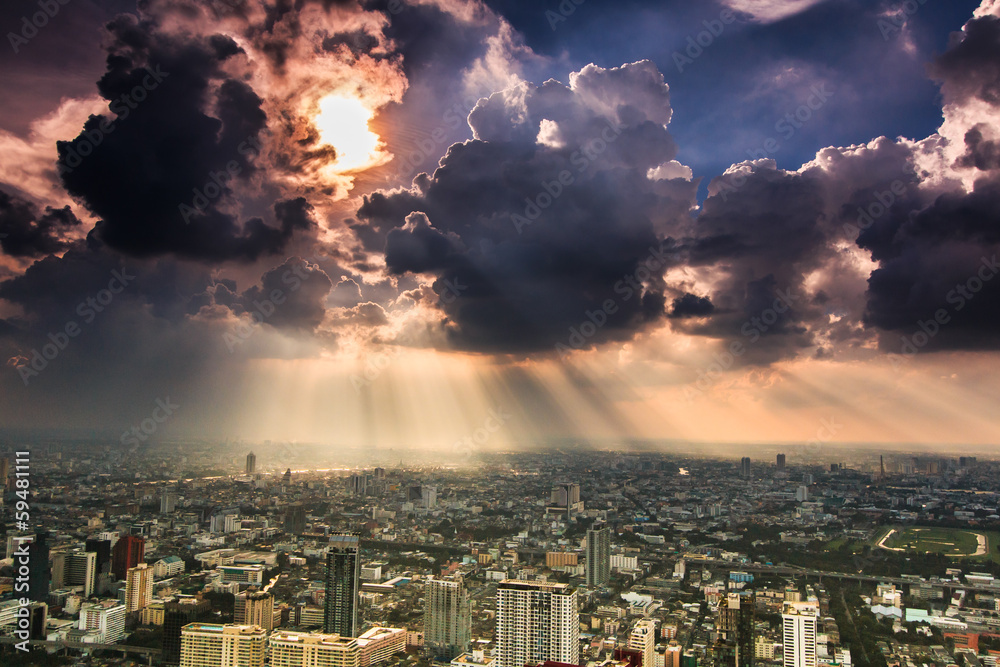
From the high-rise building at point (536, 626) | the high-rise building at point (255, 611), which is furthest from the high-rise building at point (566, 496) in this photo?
the high-rise building at point (536, 626)

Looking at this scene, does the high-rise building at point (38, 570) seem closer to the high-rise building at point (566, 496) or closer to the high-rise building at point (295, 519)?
the high-rise building at point (295, 519)

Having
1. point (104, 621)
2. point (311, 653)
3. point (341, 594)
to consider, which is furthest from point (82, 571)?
point (311, 653)

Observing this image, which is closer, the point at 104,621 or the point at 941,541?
the point at 104,621

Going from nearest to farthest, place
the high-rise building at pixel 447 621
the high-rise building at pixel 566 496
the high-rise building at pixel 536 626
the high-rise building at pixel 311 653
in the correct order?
the high-rise building at pixel 311 653, the high-rise building at pixel 536 626, the high-rise building at pixel 447 621, the high-rise building at pixel 566 496

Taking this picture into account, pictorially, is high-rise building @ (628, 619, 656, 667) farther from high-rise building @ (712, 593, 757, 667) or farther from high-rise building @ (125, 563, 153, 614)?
Answer: high-rise building @ (125, 563, 153, 614)

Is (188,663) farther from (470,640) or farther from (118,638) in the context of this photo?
(470,640)

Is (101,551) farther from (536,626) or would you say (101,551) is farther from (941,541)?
(941,541)
